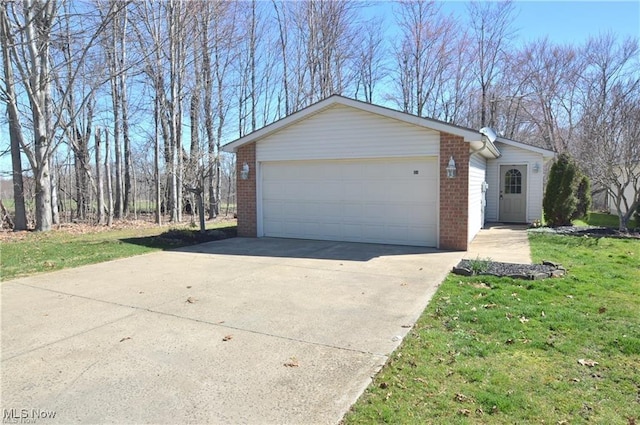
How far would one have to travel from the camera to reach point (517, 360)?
337 cm

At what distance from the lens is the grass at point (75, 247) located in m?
7.46

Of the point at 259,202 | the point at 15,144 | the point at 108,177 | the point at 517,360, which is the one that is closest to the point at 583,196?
the point at 259,202

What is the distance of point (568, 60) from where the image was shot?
24297 mm

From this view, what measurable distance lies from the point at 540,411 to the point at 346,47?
22.3 m

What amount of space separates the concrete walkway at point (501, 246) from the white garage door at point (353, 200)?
1154 mm

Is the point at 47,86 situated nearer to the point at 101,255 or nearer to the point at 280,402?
the point at 101,255

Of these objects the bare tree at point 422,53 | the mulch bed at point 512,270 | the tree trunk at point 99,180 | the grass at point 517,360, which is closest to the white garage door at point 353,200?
the mulch bed at point 512,270

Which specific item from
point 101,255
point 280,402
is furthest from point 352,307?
point 101,255

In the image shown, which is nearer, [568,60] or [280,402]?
[280,402]

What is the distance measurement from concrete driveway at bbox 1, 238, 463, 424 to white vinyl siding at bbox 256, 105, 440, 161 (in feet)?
10.2

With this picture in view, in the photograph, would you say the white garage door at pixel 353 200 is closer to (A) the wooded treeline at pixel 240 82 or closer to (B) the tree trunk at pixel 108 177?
(A) the wooded treeline at pixel 240 82

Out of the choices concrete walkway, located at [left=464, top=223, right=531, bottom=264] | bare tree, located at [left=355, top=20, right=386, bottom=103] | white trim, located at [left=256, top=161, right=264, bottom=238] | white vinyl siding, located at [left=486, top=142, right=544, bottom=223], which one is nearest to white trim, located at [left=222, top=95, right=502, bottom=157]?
white trim, located at [left=256, top=161, right=264, bottom=238]

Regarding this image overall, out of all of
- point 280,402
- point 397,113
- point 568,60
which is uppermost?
point 568,60

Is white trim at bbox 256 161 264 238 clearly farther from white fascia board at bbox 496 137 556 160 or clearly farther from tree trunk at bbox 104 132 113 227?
white fascia board at bbox 496 137 556 160
